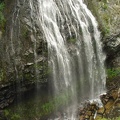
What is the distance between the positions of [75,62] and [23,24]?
2.98 m

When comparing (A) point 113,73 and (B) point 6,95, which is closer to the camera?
(B) point 6,95

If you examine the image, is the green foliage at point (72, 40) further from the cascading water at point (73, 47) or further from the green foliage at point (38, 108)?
the green foliage at point (38, 108)

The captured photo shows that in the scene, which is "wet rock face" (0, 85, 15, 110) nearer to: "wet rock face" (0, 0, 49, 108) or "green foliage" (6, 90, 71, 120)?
"wet rock face" (0, 0, 49, 108)

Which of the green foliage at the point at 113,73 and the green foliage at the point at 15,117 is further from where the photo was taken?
the green foliage at the point at 113,73

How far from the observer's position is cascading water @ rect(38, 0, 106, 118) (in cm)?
1366

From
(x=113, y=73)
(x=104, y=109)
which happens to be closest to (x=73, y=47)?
(x=113, y=73)

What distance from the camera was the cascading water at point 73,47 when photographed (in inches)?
538

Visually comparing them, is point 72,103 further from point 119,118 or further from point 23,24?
point 23,24

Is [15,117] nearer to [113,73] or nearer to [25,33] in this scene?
[25,33]

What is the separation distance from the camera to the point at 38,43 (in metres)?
13.1

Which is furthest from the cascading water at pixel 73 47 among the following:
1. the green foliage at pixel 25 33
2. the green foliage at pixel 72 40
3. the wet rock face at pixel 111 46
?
the green foliage at pixel 25 33

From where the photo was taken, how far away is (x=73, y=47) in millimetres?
14180

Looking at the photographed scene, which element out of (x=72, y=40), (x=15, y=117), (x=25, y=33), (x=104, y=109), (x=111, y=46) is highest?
(x=25, y=33)

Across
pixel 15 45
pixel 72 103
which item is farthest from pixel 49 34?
pixel 72 103
